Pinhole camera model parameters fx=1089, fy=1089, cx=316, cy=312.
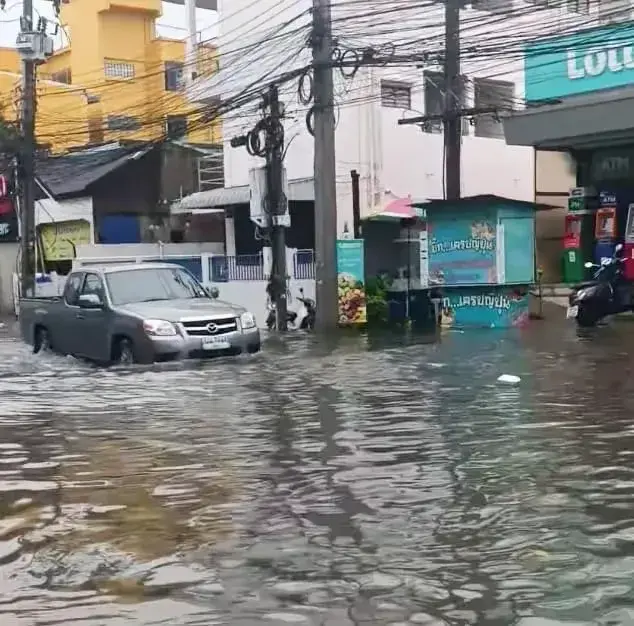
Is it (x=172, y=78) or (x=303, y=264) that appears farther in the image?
(x=172, y=78)

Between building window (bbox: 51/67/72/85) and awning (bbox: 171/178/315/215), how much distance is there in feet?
51.9

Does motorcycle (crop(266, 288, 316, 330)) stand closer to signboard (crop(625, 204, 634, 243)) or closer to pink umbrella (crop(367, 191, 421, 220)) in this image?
pink umbrella (crop(367, 191, 421, 220))

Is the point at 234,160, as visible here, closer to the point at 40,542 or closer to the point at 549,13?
the point at 549,13

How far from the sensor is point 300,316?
2317 centimetres

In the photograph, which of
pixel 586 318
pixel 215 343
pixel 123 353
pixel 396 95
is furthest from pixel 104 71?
pixel 215 343

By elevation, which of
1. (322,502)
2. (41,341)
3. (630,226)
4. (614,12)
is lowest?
(322,502)

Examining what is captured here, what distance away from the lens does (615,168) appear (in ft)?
77.9

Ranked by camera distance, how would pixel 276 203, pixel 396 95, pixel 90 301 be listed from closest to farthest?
pixel 90 301
pixel 276 203
pixel 396 95

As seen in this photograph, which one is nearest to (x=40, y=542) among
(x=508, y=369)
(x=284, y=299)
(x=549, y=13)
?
(x=508, y=369)

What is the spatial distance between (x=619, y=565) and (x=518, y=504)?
1.34m

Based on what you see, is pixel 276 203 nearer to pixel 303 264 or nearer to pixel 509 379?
pixel 303 264

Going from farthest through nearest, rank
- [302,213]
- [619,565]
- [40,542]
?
[302,213] → [40,542] → [619,565]

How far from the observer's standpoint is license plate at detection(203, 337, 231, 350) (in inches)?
593

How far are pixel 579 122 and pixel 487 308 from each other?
160 inches
